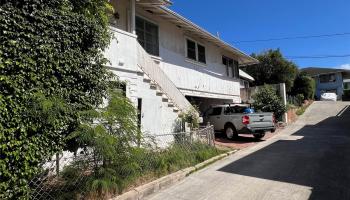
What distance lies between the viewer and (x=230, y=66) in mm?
22844

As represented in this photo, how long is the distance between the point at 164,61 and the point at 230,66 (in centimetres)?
906

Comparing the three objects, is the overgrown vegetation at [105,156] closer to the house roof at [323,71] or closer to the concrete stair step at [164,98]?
the concrete stair step at [164,98]

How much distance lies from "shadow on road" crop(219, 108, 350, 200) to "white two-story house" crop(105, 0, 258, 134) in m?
3.41

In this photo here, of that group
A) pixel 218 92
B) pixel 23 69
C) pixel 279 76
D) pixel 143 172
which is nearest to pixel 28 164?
pixel 23 69

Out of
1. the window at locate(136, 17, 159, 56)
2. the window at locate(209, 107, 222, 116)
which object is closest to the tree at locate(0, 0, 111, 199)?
the window at locate(136, 17, 159, 56)

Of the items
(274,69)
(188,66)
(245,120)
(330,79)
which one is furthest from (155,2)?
(330,79)

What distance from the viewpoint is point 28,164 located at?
5.36 m

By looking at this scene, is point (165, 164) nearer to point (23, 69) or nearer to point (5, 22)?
point (23, 69)

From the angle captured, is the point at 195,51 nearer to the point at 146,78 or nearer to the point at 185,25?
the point at 185,25

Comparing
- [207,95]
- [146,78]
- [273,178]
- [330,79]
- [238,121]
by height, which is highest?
[330,79]

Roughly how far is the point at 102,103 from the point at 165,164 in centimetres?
250

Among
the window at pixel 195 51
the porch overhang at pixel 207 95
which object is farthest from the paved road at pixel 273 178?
the window at pixel 195 51

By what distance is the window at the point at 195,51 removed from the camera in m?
17.3

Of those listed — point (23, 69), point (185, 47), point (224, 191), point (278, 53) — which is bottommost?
point (224, 191)
